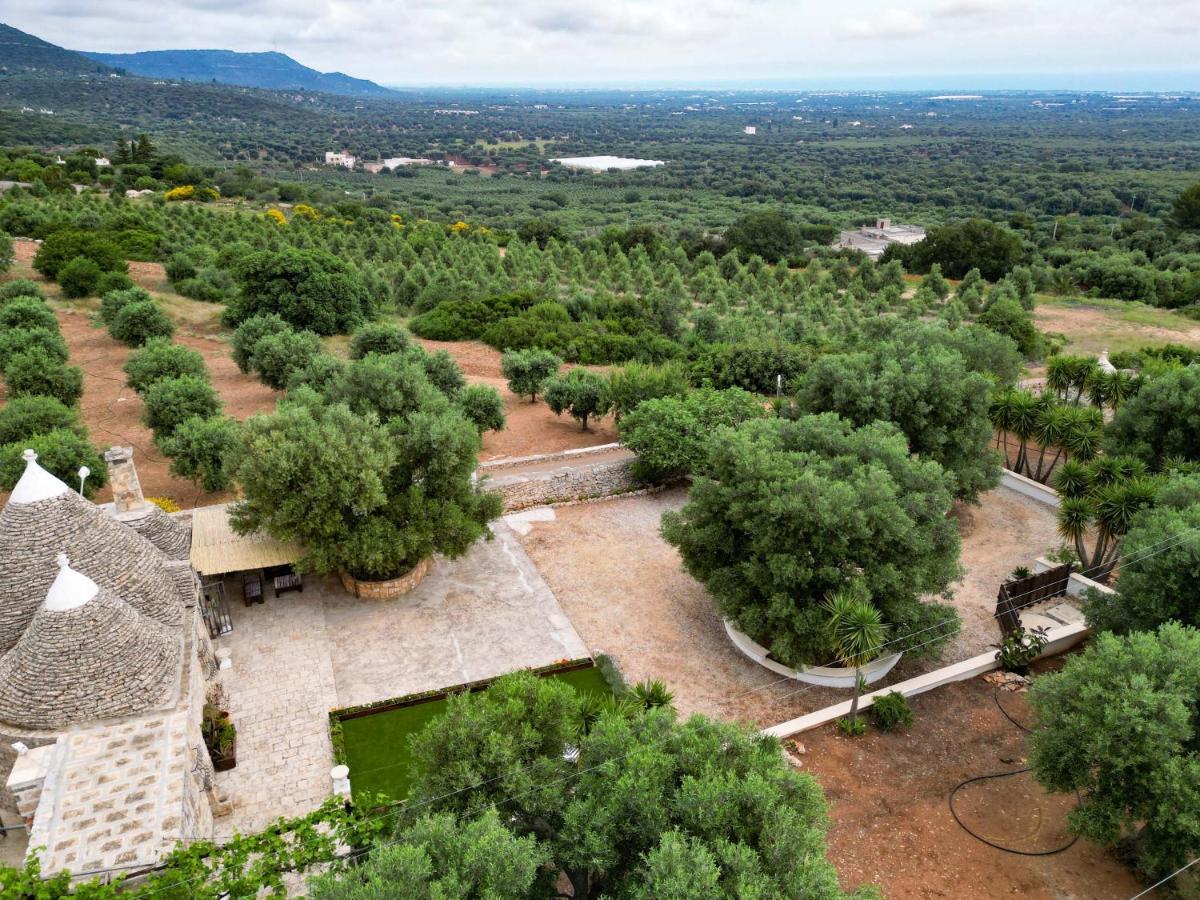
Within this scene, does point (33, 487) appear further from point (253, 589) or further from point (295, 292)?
point (295, 292)

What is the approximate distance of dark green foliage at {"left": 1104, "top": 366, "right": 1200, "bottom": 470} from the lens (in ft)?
72.5

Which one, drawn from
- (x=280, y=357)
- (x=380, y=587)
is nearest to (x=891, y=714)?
(x=380, y=587)

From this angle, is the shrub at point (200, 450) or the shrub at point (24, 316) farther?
the shrub at point (24, 316)

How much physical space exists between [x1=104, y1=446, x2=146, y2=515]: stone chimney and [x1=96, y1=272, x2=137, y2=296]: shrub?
3370 centimetres

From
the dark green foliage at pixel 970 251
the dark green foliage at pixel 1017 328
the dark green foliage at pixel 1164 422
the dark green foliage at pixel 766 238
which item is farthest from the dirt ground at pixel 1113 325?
the dark green foliage at pixel 766 238

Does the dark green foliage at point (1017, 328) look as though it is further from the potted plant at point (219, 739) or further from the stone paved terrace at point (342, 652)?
the potted plant at point (219, 739)

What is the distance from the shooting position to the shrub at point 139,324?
128ft

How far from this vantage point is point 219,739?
14.9 m

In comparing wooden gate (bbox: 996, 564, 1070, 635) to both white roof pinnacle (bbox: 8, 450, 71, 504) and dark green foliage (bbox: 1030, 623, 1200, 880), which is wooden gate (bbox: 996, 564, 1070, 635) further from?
white roof pinnacle (bbox: 8, 450, 71, 504)

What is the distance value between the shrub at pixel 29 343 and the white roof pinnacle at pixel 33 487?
18.4 metres

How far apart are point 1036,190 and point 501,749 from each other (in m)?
137

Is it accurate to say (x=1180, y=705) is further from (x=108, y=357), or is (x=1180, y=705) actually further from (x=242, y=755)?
(x=108, y=357)

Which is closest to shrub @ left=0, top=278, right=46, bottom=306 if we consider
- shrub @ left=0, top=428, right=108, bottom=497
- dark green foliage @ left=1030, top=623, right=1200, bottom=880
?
shrub @ left=0, top=428, right=108, bottom=497

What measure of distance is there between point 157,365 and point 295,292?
14.3 metres
